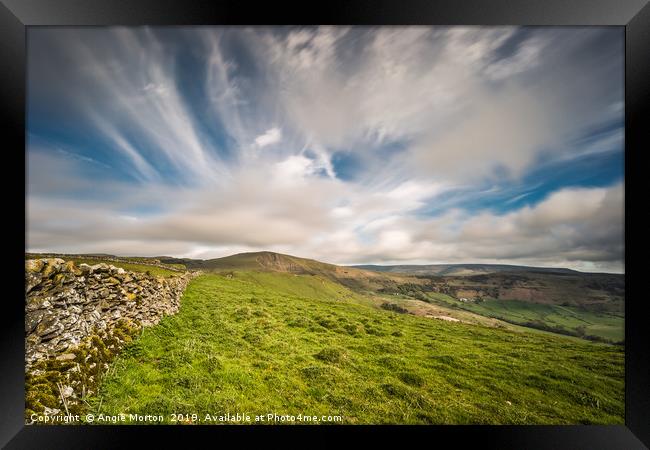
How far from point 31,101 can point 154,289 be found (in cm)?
478

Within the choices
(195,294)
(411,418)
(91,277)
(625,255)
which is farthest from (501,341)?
(195,294)

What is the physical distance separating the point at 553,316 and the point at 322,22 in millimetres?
10658

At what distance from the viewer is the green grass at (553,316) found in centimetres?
485

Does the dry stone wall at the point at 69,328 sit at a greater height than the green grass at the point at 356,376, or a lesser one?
greater

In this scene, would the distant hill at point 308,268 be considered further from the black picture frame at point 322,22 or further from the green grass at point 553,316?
the black picture frame at point 322,22

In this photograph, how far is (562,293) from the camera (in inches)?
261

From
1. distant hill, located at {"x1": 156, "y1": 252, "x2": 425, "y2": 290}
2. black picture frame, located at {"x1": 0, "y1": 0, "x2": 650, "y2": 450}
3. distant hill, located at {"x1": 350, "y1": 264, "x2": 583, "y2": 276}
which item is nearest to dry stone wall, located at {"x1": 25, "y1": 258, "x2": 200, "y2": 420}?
black picture frame, located at {"x1": 0, "y1": 0, "x2": 650, "y2": 450}

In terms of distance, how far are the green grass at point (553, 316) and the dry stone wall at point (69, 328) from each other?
369 inches

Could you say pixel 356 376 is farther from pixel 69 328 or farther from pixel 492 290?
pixel 492 290

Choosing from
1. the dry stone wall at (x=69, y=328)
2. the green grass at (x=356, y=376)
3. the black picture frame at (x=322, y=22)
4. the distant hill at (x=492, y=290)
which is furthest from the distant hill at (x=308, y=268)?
the black picture frame at (x=322, y=22)

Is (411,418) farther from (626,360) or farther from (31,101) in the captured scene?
(31,101)

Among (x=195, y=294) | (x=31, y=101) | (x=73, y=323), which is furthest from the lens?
(x=195, y=294)

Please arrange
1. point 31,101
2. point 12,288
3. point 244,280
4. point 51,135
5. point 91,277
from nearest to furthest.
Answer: point 12,288 → point 91,277 → point 31,101 → point 51,135 → point 244,280

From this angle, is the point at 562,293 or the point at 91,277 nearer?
the point at 91,277
